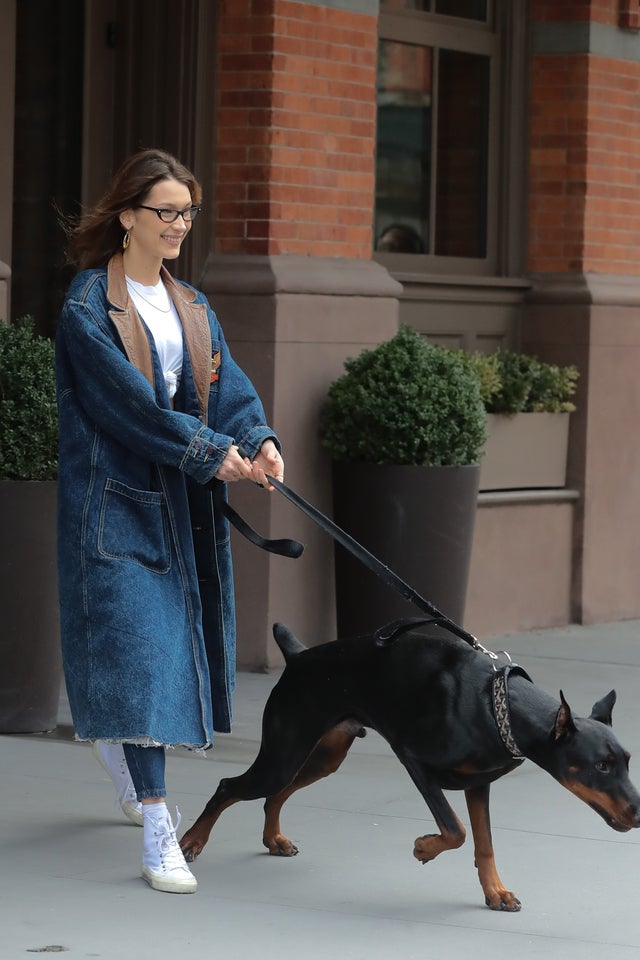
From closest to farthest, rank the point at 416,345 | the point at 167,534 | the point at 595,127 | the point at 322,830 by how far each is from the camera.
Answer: the point at 167,534 < the point at 322,830 < the point at 416,345 < the point at 595,127

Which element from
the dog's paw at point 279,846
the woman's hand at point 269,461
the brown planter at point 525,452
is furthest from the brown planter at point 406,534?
the woman's hand at point 269,461

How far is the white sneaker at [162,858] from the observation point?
4949 mm

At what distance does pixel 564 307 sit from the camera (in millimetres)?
10367

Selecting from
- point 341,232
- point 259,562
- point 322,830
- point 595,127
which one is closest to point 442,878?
point 322,830

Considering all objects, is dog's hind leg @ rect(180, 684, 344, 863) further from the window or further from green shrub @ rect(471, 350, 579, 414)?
the window

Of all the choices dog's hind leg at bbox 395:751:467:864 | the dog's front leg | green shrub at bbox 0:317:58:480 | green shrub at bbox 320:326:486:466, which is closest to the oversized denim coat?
dog's hind leg at bbox 395:751:467:864

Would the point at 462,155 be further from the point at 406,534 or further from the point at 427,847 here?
the point at 427,847

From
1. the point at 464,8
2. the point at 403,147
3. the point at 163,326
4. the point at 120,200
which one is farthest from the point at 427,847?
the point at 464,8

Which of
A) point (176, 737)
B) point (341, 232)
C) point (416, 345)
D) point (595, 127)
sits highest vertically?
point (595, 127)

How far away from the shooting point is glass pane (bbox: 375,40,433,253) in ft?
32.6

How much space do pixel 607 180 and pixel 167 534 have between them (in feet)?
19.7

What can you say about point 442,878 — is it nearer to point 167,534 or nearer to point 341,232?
point 167,534

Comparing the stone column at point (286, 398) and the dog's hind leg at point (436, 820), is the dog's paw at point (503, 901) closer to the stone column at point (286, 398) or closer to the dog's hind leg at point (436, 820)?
the dog's hind leg at point (436, 820)

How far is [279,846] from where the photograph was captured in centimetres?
537
